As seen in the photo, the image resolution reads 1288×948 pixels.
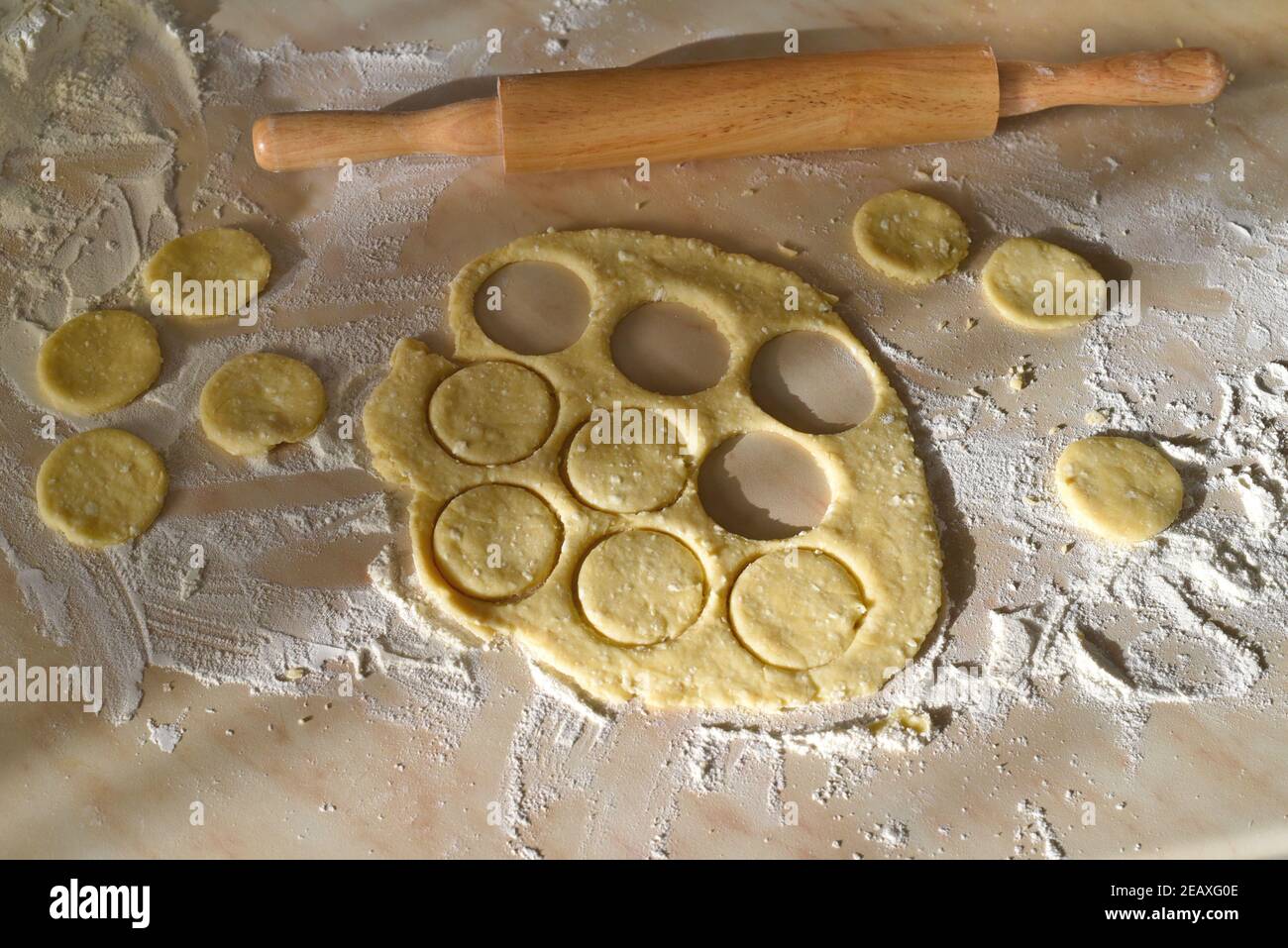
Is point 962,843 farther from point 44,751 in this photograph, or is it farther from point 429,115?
point 429,115

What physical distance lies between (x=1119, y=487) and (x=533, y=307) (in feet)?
2.96

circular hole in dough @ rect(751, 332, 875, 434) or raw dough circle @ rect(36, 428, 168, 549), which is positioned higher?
circular hole in dough @ rect(751, 332, 875, 434)

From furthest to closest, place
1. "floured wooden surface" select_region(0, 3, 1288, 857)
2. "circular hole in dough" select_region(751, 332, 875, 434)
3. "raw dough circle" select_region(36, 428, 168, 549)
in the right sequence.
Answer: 1. "circular hole in dough" select_region(751, 332, 875, 434)
2. "raw dough circle" select_region(36, 428, 168, 549)
3. "floured wooden surface" select_region(0, 3, 1288, 857)

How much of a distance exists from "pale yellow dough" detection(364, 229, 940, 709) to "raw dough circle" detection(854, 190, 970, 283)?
0.15 meters

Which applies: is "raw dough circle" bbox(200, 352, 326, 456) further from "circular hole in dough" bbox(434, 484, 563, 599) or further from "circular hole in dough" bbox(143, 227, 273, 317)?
"circular hole in dough" bbox(434, 484, 563, 599)

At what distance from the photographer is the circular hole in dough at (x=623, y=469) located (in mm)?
1478

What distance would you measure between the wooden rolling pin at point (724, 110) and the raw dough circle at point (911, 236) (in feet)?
0.40

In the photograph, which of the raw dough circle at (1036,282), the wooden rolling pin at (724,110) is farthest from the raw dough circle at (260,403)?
the raw dough circle at (1036,282)

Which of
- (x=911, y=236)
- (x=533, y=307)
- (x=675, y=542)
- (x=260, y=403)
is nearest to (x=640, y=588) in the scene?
(x=675, y=542)

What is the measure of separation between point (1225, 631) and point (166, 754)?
143 centimetres

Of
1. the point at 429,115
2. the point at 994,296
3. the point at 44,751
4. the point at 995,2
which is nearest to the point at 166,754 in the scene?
the point at 44,751

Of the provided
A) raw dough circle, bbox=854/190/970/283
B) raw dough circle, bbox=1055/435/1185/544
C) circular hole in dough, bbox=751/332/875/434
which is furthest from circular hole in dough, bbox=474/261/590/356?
raw dough circle, bbox=1055/435/1185/544

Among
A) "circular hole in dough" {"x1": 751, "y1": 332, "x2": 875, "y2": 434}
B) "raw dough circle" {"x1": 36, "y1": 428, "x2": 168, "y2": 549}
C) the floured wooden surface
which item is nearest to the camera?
the floured wooden surface

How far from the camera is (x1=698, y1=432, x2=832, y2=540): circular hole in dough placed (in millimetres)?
1509
